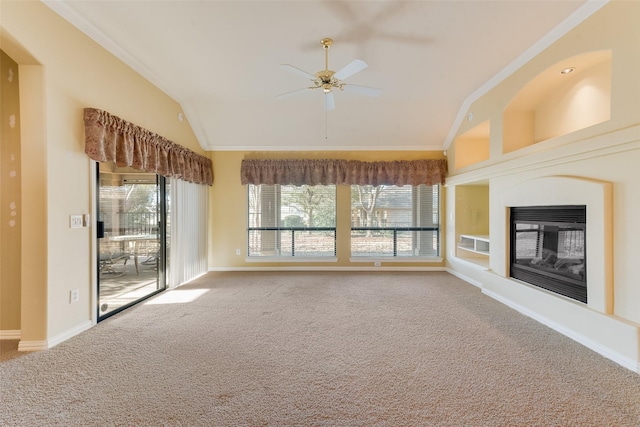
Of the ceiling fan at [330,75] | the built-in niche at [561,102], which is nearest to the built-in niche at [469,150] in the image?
the built-in niche at [561,102]

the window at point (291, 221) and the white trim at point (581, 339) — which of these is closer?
the white trim at point (581, 339)

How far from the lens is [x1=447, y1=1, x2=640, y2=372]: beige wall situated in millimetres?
2148

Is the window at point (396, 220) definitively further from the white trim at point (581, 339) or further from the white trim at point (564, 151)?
the white trim at point (581, 339)

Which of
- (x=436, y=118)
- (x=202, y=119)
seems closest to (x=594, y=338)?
(x=436, y=118)

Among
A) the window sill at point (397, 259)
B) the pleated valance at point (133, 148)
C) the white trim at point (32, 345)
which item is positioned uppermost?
the pleated valance at point (133, 148)

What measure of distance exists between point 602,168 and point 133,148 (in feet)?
15.9

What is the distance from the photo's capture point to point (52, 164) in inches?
95.2

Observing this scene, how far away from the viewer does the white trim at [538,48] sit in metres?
2.45

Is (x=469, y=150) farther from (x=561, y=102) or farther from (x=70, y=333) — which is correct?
(x=70, y=333)

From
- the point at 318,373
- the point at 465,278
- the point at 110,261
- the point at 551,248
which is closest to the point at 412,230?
the point at 465,278

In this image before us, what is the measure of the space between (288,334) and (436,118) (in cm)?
437

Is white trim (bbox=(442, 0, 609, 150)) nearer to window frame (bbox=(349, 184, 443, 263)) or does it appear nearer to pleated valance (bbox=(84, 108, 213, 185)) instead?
window frame (bbox=(349, 184, 443, 263))

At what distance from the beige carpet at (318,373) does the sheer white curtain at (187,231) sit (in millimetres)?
1153

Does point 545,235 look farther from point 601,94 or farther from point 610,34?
point 610,34
